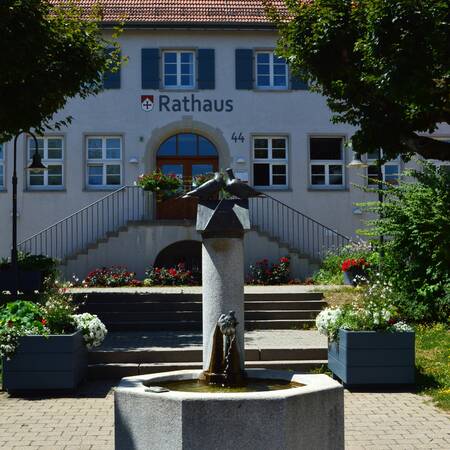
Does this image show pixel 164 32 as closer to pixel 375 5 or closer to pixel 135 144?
pixel 135 144

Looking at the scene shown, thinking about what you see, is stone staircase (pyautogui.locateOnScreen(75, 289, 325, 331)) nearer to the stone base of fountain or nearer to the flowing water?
the flowing water

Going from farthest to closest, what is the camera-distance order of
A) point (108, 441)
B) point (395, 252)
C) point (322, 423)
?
point (395, 252), point (108, 441), point (322, 423)

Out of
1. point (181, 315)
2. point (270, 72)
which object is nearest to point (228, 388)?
point (181, 315)

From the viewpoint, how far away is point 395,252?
501 inches

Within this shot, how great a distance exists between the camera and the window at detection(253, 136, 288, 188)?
20422 mm

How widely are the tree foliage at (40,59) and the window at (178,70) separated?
23.0ft

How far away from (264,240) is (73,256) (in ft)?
16.4

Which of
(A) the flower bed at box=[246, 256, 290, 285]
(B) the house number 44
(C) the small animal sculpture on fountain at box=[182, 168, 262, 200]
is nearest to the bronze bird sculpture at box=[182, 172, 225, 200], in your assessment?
(C) the small animal sculpture on fountain at box=[182, 168, 262, 200]

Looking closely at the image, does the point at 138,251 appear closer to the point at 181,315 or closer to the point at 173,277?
the point at 173,277

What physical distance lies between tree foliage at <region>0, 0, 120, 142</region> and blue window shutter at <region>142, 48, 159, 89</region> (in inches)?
263

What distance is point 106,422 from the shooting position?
23.6 ft

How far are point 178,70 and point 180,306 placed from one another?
30.9 ft

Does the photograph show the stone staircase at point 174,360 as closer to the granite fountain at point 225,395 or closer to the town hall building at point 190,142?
the granite fountain at point 225,395

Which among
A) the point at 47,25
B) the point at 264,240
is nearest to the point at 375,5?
the point at 47,25
